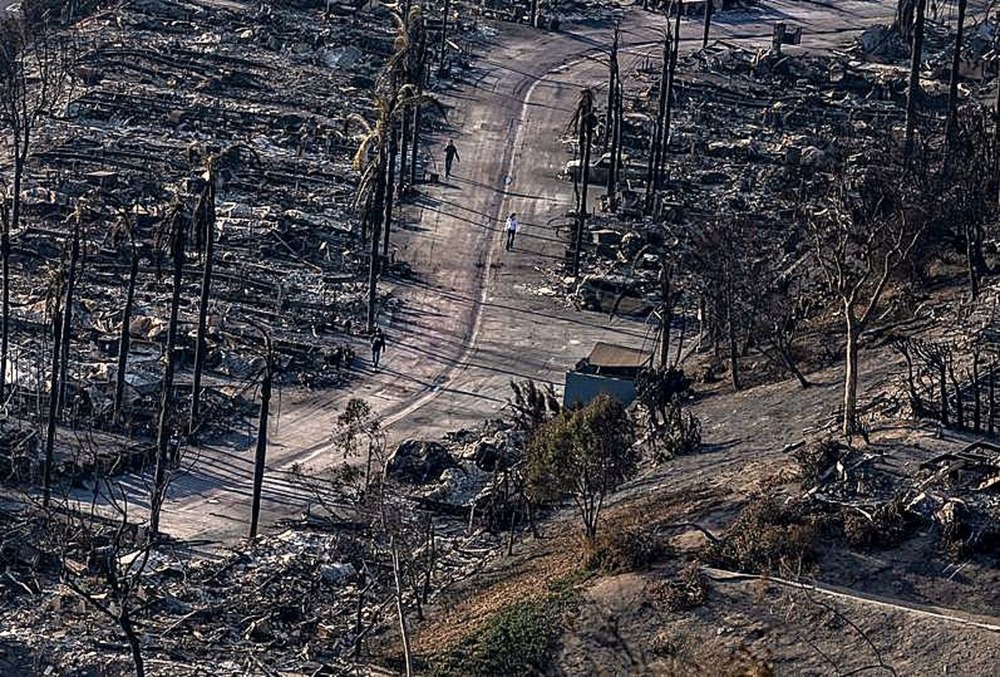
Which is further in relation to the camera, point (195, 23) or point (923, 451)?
point (195, 23)

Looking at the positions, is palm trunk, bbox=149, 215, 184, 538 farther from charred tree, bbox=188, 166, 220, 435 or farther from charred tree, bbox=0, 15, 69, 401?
charred tree, bbox=0, 15, 69, 401

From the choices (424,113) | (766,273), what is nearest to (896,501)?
(766,273)

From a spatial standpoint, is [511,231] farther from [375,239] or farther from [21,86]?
[21,86]

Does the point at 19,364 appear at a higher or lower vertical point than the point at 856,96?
lower

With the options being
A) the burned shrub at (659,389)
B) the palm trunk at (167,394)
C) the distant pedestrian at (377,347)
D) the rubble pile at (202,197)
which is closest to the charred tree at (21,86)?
the rubble pile at (202,197)

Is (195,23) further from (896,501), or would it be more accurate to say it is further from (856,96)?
(896,501)

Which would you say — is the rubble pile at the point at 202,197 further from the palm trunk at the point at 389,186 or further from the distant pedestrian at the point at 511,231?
the distant pedestrian at the point at 511,231

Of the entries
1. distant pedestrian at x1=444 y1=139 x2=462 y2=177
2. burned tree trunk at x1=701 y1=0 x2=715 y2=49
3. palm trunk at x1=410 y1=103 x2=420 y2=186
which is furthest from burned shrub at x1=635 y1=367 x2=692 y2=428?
burned tree trunk at x1=701 y1=0 x2=715 y2=49
